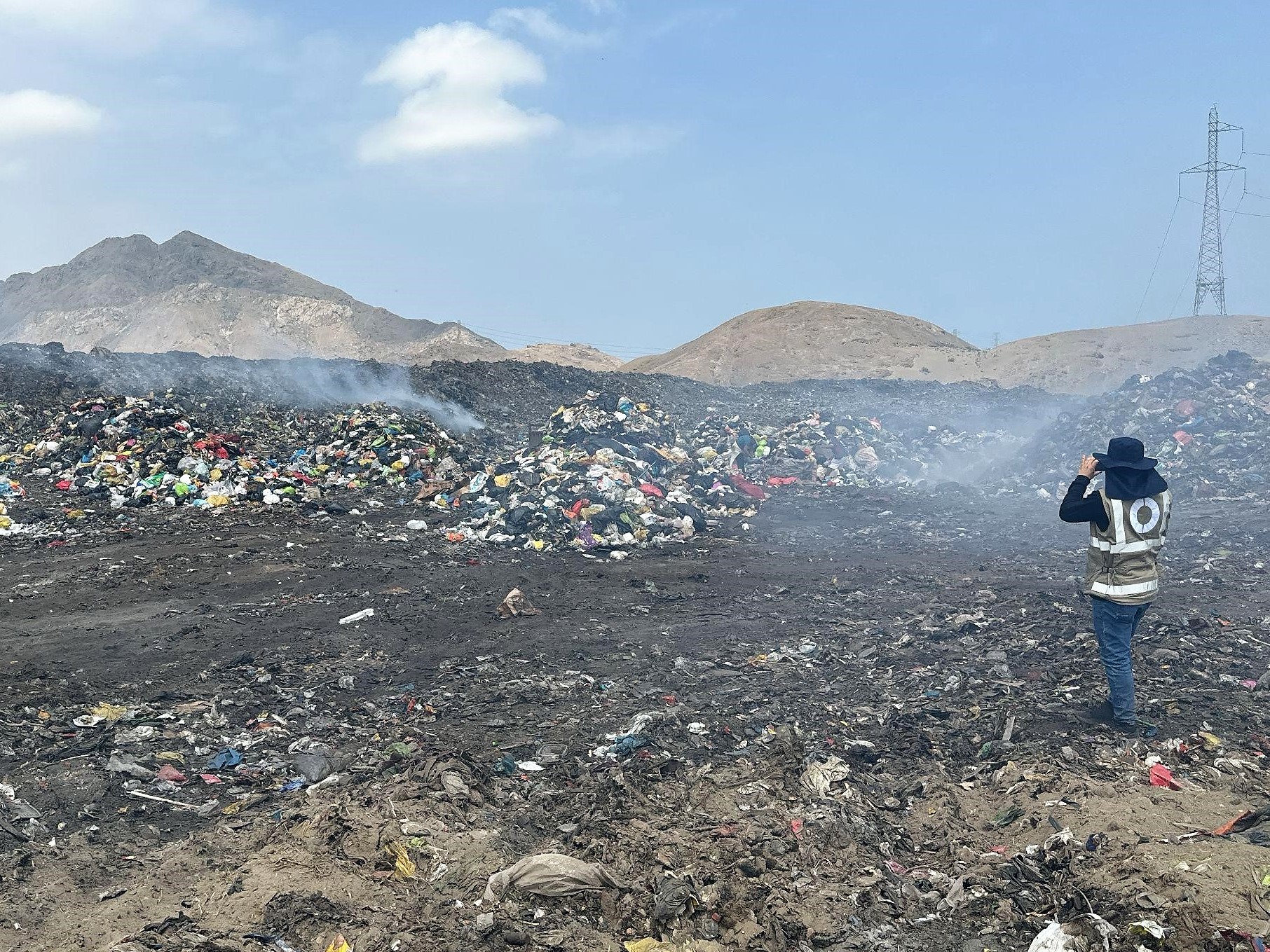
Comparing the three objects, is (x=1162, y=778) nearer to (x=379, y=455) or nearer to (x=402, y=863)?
(x=402, y=863)

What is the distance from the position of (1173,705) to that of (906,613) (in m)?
2.92

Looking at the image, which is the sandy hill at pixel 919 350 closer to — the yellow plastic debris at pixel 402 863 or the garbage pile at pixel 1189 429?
the garbage pile at pixel 1189 429

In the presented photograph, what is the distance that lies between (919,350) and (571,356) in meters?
20.9

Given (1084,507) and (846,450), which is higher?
(1084,507)

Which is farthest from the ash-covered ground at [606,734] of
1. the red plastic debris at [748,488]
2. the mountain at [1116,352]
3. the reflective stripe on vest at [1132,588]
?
the mountain at [1116,352]

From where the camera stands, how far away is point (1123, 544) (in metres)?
4.70

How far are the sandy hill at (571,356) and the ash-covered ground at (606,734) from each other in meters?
36.8

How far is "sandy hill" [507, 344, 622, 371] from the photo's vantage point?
48.5 meters

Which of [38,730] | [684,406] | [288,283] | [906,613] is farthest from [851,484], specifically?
[288,283]

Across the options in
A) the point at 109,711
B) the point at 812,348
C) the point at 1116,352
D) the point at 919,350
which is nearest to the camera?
the point at 109,711

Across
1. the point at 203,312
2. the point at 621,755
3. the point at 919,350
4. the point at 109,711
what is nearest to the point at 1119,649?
the point at 621,755

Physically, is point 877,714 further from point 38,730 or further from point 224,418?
point 224,418

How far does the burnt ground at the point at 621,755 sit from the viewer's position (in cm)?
342

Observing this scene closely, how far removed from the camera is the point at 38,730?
208 inches
